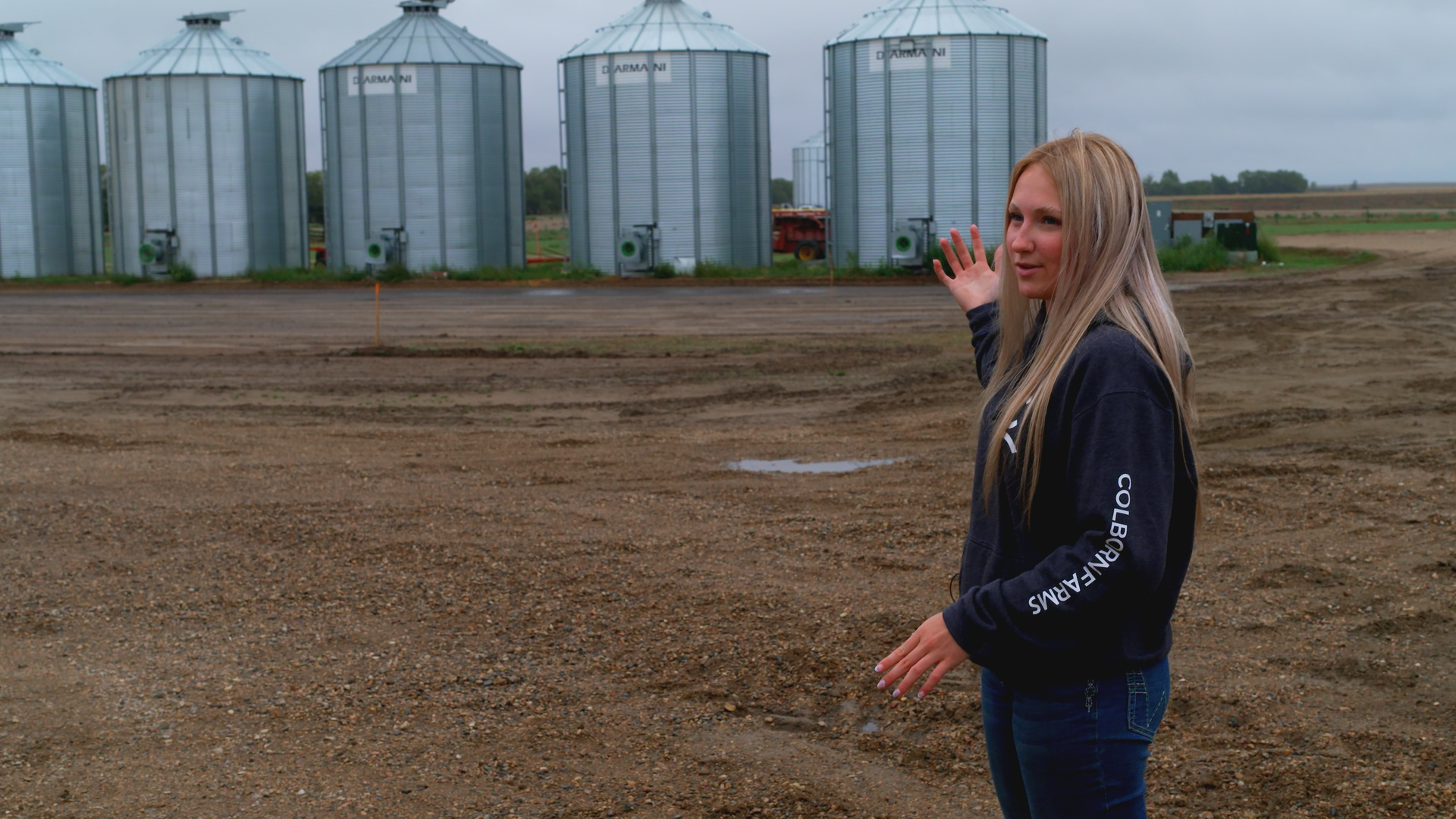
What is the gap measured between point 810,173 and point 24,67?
3052 cm

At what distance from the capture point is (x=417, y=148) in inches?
1548

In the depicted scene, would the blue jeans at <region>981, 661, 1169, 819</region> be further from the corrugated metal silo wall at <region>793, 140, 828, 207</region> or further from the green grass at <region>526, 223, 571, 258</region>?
the corrugated metal silo wall at <region>793, 140, 828, 207</region>

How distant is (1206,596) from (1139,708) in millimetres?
4473

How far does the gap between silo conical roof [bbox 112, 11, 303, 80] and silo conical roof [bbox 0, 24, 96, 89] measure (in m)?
4.38

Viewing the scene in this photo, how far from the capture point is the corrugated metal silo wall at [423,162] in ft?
129

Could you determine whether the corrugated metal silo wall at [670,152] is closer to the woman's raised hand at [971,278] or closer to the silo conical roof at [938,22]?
the silo conical roof at [938,22]

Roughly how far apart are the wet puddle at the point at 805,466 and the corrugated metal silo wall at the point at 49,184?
38.5m

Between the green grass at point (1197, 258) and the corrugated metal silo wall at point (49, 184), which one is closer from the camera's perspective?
the green grass at point (1197, 258)

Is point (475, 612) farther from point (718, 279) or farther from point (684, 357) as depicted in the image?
point (718, 279)

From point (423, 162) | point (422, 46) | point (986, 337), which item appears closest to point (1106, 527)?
point (986, 337)

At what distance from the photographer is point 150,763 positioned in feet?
15.5

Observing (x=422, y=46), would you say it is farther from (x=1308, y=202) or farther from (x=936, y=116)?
(x=1308, y=202)

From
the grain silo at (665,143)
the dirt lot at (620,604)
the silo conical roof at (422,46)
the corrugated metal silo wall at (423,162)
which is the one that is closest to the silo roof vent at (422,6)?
the silo conical roof at (422,46)

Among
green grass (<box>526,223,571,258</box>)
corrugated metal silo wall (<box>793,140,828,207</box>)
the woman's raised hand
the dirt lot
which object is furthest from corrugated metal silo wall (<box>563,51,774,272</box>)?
the woman's raised hand
